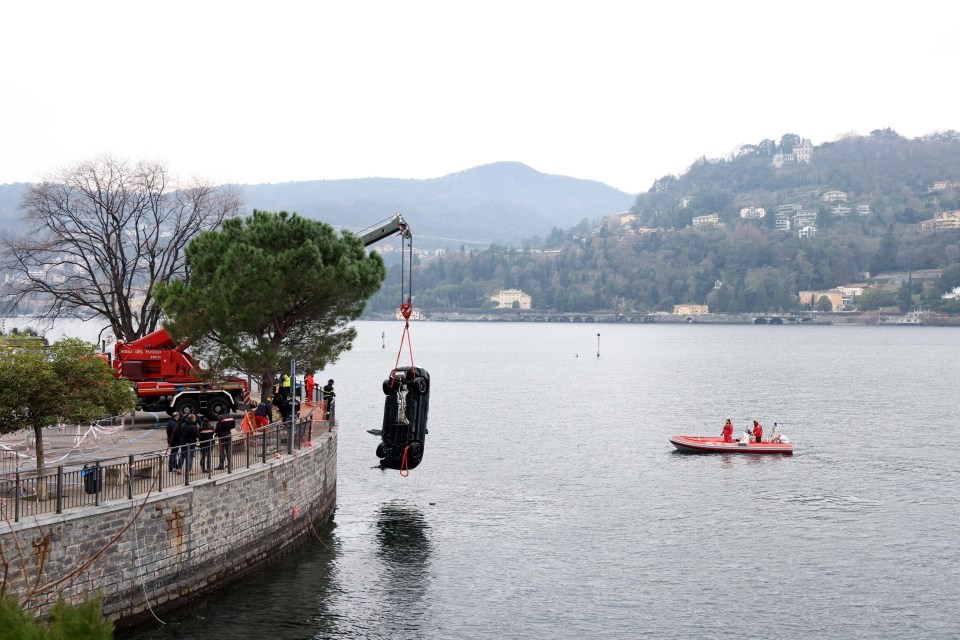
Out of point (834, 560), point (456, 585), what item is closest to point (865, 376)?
point (834, 560)

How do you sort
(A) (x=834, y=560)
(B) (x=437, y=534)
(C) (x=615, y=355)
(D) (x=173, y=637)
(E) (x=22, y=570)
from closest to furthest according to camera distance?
(E) (x=22, y=570), (D) (x=173, y=637), (A) (x=834, y=560), (B) (x=437, y=534), (C) (x=615, y=355)

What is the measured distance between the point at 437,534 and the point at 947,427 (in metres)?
43.1

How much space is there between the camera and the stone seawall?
1673 centimetres

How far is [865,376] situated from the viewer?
10200cm

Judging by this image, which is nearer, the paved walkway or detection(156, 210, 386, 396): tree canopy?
the paved walkway

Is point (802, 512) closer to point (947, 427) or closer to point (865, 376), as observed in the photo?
point (947, 427)

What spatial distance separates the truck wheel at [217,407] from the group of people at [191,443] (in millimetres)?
11557

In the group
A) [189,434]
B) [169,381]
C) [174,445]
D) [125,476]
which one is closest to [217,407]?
[169,381]

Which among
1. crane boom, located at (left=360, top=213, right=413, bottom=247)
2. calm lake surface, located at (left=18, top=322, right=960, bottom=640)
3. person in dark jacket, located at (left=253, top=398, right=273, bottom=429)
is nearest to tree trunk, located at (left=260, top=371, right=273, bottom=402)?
person in dark jacket, located at (left=253, top=398, right=273, bottom=429)

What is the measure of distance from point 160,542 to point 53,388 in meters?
3.80

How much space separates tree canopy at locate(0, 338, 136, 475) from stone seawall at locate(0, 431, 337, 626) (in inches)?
82.7

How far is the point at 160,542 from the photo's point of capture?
19625 millimetres

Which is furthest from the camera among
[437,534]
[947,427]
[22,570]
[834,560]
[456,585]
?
[947,427]

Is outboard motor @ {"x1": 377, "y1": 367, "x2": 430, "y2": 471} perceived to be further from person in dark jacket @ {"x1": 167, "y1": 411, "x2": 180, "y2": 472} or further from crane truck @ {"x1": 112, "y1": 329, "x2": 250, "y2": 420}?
person in dark jacket @ {"x1": 167, "y1": 411, "x2": 180, "y2": 472}
